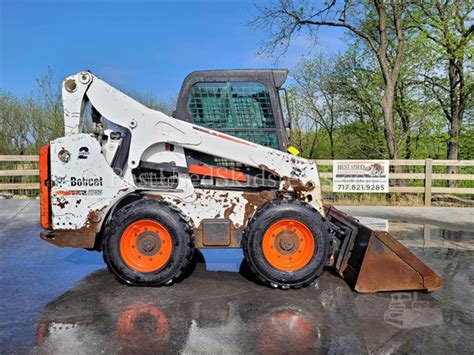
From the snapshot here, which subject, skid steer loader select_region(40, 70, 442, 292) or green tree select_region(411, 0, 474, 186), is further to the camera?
green tree select_region(411, 0, 474, 186)

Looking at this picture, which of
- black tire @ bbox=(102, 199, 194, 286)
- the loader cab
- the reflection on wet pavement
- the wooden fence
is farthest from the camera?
the wooden fence

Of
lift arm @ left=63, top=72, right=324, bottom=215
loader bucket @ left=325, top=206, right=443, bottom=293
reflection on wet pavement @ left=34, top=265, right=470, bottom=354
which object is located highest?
lift arm @ left=63, top=72, right=324, bottom=215

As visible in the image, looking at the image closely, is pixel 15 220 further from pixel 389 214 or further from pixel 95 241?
pixel 389 214

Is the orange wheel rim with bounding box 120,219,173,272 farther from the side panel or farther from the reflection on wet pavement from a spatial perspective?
the side panel

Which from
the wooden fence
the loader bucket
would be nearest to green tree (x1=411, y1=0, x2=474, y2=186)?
the wooden fence

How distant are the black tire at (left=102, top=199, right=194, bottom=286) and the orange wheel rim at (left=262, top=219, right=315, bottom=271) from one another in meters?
0.84

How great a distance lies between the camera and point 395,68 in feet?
48.2

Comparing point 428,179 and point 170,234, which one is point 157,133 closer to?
point 170,234

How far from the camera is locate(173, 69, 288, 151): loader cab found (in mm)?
4945

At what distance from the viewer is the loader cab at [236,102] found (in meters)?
4.95

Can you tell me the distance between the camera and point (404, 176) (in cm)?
1184

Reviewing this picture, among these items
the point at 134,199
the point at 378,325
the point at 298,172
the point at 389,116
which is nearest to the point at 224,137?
the point at 298,172

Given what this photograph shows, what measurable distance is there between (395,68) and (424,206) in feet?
17.7

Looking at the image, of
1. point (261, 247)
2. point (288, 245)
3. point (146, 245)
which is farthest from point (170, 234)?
point (288, 245)
